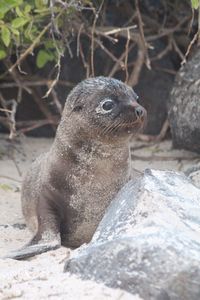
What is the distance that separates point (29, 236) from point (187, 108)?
1.94m

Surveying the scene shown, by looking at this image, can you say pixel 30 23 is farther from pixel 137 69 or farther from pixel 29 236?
pixel 29 236

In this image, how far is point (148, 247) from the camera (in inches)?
113

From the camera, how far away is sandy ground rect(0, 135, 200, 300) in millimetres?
2902

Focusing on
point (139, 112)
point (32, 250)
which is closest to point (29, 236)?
point (32, 250)

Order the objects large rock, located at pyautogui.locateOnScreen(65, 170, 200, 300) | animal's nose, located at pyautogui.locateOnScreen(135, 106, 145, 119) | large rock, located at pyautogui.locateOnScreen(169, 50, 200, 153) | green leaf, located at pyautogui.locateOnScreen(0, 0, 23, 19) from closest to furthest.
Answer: large rock, located at pyautogui.locateOnScreen(65, 170, 200, 300), animal's nose, located at pyautogui.locateOnScreen(135, 106, 145, 119), green leaf, located at pyautogui.locateOnScreen(0, 0, 23, 19), large rock, located at pyautogui.locateOnScreen(169, 50, 200, 153)

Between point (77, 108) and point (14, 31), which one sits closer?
point (77, 108)

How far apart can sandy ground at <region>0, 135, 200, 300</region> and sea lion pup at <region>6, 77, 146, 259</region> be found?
0.26 metres

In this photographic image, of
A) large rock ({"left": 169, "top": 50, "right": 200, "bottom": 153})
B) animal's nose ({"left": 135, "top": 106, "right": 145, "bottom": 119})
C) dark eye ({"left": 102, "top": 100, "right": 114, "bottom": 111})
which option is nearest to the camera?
animal's nose ({"left": 135, "top": 106, "right": 145, "bottom": 119})

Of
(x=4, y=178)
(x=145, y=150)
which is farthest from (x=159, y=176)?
(x=145, y=150)

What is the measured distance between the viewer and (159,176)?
3646mm

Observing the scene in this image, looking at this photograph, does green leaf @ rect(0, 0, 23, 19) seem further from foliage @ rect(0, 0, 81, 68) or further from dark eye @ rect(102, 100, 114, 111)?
dark eye @ rect(102, 100, 114, 111)

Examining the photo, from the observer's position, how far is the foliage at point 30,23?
5.23 meters

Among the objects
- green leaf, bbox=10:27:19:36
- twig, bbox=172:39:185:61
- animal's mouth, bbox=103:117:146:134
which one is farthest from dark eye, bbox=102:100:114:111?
twig, bbox=172:39:185:61

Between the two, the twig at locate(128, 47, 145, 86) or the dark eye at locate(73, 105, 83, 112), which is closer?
the dark eye at locate(73, 105, 83, 112)
